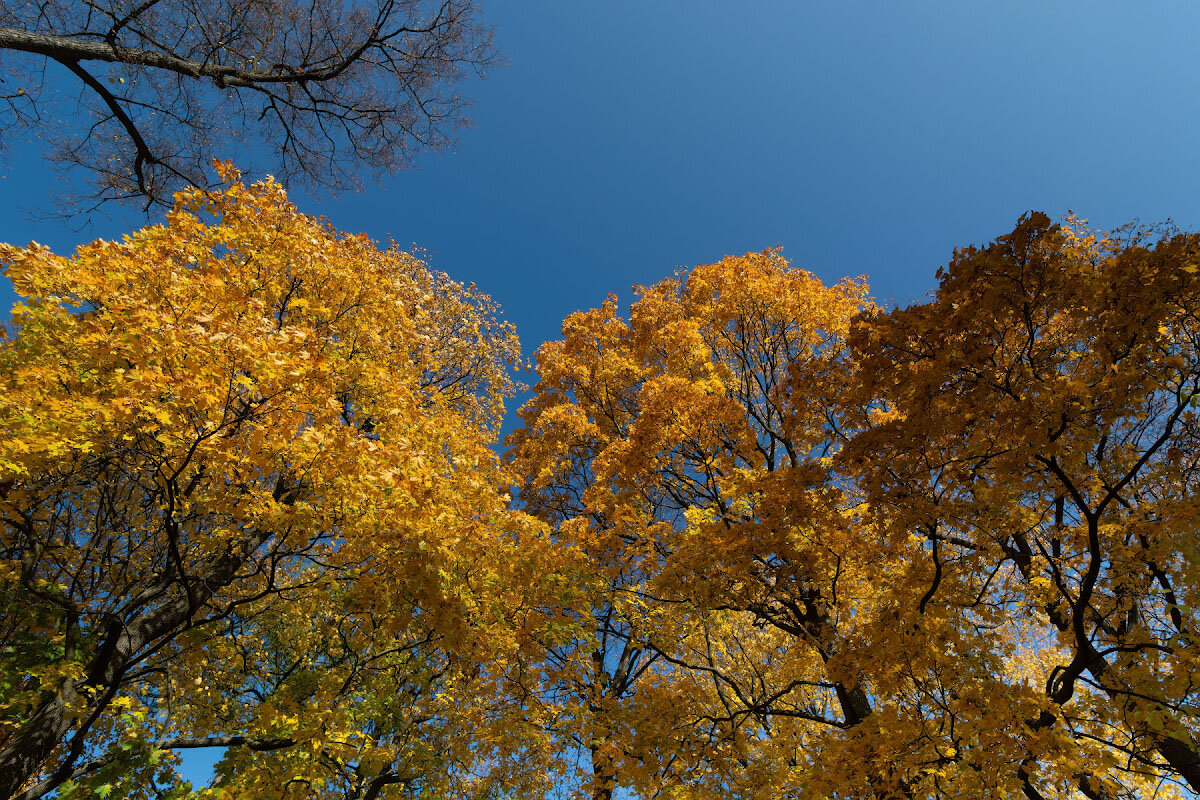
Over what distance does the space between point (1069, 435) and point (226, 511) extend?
771 cm

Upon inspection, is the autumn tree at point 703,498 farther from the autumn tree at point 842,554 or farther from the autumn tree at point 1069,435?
the autumn tree at point 1069,435

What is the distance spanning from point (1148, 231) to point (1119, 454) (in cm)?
216

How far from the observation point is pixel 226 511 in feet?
16.8

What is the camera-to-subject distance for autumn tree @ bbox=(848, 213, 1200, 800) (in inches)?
154

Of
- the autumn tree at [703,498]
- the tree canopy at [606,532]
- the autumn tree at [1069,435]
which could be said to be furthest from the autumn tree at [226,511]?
the autumn tree at [1069,435]

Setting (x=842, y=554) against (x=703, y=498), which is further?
(x=703, y=498)

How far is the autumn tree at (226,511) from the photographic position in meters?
4.43

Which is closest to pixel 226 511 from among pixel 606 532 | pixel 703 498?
pixel 606 532

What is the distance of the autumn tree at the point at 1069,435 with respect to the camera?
392cm

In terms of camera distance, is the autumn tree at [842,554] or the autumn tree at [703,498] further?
the autumn tree at [703,498]

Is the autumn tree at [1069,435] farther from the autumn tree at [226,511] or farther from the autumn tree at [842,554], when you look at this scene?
the autumn tree at [226,511]

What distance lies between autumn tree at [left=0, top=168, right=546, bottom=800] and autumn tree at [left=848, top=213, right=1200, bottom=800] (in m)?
4.78

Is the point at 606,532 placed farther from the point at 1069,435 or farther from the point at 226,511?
the point at 1069,435

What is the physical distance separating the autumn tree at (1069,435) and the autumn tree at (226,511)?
15.7ft
